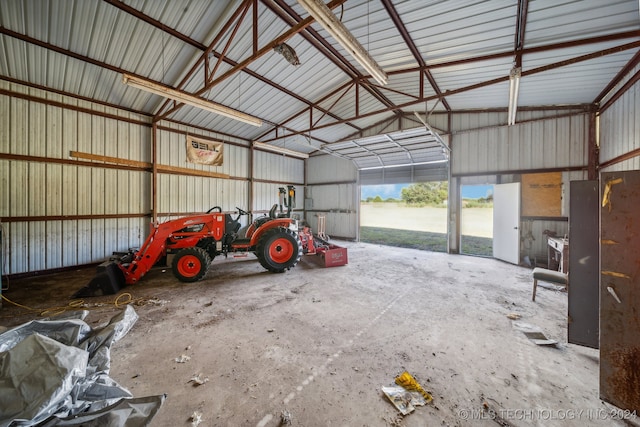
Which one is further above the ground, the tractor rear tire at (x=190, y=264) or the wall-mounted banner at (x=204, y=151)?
the wall-mounted banner at (x=204, y=151)

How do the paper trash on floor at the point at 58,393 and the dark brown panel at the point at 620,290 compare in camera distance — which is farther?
the dark brown panel at the point at 620,290

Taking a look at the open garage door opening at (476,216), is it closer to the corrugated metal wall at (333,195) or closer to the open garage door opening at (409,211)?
the open garage door opening at (409,211)

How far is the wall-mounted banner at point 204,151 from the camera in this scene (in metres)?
7.64

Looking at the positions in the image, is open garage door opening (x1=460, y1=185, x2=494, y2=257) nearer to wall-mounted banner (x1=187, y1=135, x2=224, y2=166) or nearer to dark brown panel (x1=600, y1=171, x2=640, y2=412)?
dark brown panel (x1=600, y1=171, x2=640, y2=412)

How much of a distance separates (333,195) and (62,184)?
341 inches

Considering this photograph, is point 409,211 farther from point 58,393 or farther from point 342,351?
point 58,393

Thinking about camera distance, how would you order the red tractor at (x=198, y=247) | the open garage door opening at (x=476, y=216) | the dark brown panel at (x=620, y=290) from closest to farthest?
1. the dark brown panel at (x=620, y=290)
2. the red tractor at (x=198, y=247)
3. the open garage door opening at (x=476, y=216)

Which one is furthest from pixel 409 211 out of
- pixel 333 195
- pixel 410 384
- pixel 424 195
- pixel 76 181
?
pixel 76 181

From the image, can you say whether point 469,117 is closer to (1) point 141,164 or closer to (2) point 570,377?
(2) point 570,377

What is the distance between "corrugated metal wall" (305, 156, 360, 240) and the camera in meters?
10.3

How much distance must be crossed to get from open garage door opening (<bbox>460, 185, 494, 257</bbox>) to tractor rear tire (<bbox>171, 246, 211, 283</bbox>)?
7.57 meters

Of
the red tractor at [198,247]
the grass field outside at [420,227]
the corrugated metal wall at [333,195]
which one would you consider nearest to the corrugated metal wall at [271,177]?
the corrugated metal wall at [333,195]

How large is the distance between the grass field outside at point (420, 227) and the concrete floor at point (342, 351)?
4.48 metres

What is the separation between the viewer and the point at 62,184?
17.7ft
